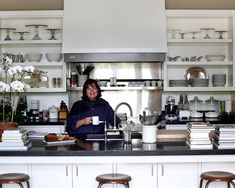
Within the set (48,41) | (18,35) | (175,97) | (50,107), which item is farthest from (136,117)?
(18,35)

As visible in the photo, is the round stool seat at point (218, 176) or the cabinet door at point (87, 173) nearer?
the round stool seat at point (218, 176)

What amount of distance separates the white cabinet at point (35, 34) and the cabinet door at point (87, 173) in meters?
2.76

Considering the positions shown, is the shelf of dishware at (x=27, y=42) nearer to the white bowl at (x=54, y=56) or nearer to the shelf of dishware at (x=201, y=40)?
the white bowl at (x=54, y=56)

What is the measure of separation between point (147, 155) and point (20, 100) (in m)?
3.46

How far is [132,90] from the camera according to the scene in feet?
22.5

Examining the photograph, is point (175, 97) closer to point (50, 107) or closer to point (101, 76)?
point (101, 76)

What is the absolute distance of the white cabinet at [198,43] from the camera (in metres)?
6.61

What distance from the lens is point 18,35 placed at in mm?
6820

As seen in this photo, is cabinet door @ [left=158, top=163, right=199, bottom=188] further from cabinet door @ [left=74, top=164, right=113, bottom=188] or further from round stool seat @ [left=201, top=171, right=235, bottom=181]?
cabinet door @ [left=74, top=164, right=113, bottom=188]

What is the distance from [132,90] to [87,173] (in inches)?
120

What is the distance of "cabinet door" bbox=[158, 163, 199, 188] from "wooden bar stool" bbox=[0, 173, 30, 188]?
1.18 metres

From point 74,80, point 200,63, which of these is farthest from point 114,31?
point 200,63

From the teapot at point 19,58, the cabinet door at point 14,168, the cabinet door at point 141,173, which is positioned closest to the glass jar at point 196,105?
the teapot at point 19,58

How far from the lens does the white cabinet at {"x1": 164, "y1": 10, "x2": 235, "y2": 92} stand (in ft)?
21.7
